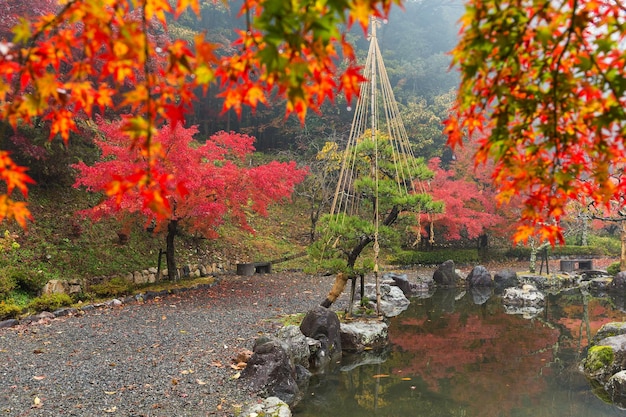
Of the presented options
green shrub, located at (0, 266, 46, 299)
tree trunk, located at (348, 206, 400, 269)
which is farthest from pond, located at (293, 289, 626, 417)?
green shrub, located at (0, 266, 46, 299)

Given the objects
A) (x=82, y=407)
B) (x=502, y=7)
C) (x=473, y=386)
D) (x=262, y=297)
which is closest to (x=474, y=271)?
(x=262, y=297)

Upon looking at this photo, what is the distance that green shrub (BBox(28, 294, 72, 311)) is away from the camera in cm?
703

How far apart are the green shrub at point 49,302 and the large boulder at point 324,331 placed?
4.10m

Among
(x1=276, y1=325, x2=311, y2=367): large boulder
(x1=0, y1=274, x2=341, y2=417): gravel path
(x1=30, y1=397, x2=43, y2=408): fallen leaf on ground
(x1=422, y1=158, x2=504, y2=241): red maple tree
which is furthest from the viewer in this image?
(x1=422, y1=158, x2=504, y2=241): red maple tree

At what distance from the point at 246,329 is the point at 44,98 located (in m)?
5.76

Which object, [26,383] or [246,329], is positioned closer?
[26,383]

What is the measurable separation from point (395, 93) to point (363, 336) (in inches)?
752

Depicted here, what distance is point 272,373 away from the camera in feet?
15.2

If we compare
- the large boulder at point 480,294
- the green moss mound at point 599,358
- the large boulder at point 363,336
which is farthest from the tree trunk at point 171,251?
the green moss mound at point 599,358

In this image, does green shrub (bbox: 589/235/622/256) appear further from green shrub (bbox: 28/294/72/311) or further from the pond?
green shrub (bbox: 28/294/72/311)

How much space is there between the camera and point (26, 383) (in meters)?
4.19

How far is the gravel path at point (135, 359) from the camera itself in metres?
3.85

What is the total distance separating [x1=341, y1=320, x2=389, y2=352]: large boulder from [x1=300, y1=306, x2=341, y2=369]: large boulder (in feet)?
0.72

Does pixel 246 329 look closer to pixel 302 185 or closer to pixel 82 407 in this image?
pixel 82 407
